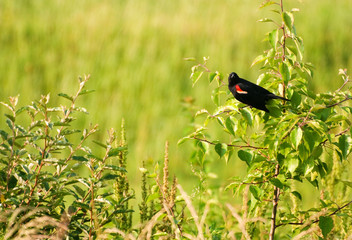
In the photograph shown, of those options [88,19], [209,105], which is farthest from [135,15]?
[209,105]

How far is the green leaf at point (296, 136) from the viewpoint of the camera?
281 centimetres

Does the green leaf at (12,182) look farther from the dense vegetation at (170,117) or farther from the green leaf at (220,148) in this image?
the green leaf at (220,148)

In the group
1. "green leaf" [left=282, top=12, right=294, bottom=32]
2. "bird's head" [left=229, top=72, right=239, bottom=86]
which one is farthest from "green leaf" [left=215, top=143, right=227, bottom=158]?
"green leaf" [left=282, top=12, right=294, bottom=32]

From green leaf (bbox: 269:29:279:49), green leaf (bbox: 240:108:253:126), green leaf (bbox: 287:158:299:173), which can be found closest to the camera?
green leaf (bbox: 287:158:299:173)

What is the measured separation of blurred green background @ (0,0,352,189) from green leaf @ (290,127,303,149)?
4.21m

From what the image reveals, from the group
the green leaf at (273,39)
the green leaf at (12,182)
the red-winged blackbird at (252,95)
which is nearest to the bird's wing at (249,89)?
the red-winged blackbird at (252,95)

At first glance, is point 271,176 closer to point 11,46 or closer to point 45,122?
point 45,122

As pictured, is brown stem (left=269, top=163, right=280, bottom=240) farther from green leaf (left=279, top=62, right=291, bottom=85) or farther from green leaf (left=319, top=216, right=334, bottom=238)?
green leaf (left=279, top=62, right=291, bottom=85)

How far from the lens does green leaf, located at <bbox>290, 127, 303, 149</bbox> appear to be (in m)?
2.81

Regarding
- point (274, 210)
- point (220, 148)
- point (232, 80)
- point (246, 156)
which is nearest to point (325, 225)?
point (274, 210)

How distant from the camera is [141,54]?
8.95 metres

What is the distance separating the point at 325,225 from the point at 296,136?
2.15 feet

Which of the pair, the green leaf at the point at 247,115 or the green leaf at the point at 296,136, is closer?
the green leaf at the point at 296,136

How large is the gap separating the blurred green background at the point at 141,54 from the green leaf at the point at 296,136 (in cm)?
421
